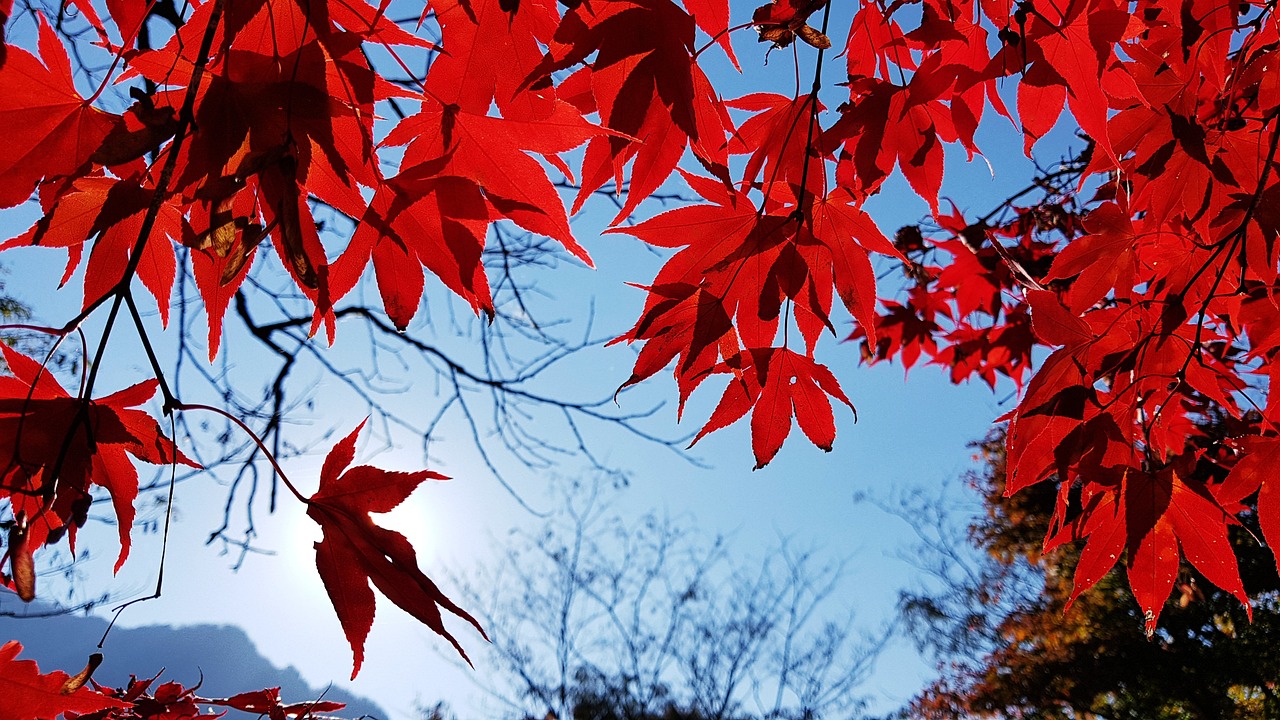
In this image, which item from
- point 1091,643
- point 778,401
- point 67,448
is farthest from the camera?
point 1091,643

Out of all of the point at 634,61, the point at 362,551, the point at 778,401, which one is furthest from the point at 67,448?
the point at 778,401

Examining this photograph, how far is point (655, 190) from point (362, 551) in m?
0.45

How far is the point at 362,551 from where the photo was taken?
66cm

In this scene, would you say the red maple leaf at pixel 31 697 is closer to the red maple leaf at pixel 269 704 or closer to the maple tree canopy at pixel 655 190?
the maple tree canopy at pixel 655 190

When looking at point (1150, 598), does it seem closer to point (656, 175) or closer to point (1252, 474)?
point (1252, 474)

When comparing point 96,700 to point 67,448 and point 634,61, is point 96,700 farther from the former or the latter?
point 634,61

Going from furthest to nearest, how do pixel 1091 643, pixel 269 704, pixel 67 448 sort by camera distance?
1. pixel 1091 643
2. pixel 269 704
3. pixel 67 448

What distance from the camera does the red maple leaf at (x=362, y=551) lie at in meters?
0.62

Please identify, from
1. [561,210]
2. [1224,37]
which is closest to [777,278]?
[561,210]

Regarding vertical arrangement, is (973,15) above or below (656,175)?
above

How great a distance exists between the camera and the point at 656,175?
74 cm

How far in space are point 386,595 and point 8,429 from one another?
0.32 meters

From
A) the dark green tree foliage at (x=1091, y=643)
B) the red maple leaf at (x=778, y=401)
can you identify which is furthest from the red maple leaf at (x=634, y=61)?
the dark green tree foliage at (x=1091, y=643)

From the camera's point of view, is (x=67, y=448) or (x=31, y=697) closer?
(x=67, y=448)
